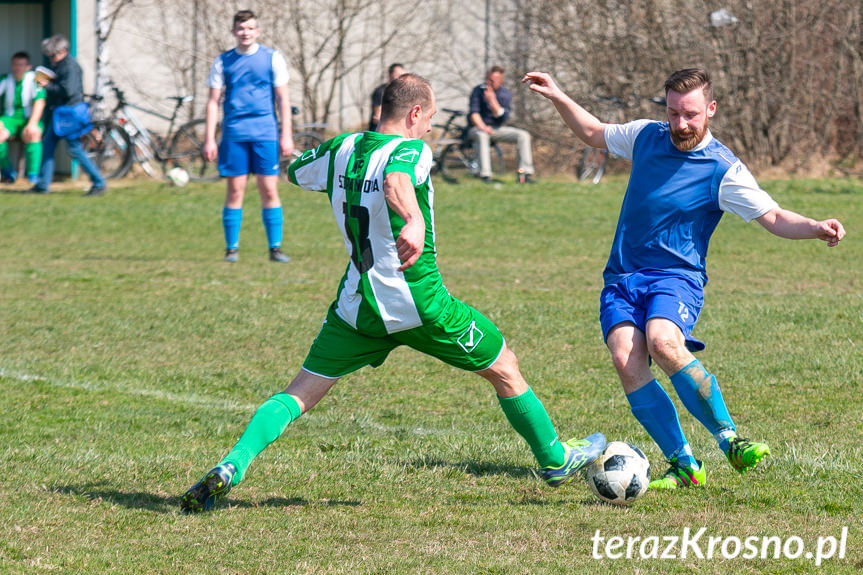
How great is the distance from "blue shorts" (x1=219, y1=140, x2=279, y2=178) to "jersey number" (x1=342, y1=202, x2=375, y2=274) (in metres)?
6.27

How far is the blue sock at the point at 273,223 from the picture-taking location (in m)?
10.6

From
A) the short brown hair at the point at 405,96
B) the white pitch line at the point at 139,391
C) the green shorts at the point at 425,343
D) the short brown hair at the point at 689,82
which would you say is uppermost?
the short brown hair at the point at 689,82

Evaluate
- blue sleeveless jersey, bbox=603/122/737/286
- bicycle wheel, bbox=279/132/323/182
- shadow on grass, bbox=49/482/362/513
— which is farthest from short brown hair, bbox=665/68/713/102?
bicycle wheel, bbox=279/132/323/182

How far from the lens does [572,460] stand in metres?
4.76

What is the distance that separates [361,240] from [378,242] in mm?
73

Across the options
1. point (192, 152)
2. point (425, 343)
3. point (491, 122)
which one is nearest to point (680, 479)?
point (425, 343)

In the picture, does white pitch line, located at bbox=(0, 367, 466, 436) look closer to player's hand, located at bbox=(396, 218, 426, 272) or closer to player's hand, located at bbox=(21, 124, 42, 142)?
player's hand, located at bbox=(396, 218, 426, 272)

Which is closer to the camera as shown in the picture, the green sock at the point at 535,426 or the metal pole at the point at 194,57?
the green sock at the point at 535,426

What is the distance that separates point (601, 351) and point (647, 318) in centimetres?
303

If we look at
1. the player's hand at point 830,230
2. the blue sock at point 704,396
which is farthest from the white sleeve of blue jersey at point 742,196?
the blue sock at point 704,396

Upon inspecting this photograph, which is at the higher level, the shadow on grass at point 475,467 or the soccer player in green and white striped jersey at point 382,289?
the soccer player in green and white striped jersey at point 382,289

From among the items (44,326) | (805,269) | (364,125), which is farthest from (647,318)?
(364,125)

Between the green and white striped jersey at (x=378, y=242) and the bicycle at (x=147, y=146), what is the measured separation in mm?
13222

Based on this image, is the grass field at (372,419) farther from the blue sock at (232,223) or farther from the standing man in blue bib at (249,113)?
the standing man in blue bib at (249,113)
